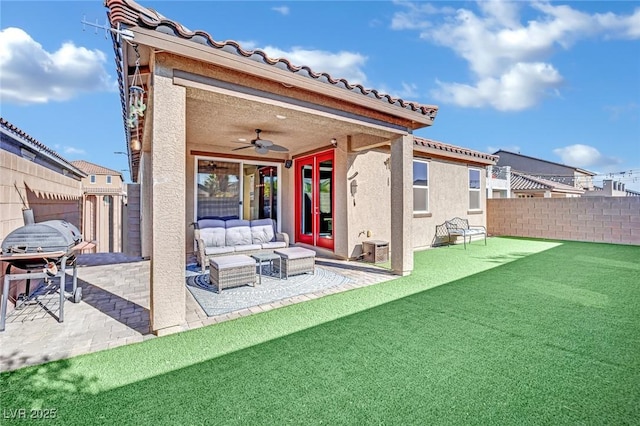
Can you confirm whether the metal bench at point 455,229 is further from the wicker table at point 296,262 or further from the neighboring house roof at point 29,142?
the neighboring house roof at point 29,142

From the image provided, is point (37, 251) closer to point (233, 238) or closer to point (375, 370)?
point (233, 238)

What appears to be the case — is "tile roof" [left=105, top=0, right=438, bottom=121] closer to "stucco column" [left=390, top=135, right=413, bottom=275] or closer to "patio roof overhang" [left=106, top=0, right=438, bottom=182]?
"patio roof overhang" [left=106, top=0, right=438, bottom=182]

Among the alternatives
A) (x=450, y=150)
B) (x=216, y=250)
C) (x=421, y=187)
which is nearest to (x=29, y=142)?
(x=216, y=250)

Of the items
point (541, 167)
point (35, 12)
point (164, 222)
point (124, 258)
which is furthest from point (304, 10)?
point (541, 167)

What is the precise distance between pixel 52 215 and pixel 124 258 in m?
2.45

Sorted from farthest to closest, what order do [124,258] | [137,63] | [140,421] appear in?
[124,258] → [137,63] → [140,421]

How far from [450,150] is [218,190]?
8789 mm

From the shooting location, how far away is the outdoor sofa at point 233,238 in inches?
286

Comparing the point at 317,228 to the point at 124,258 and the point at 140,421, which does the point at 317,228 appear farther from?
the point at 140,421

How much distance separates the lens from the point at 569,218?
39.9 feet

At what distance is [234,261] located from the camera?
5672 millimetres

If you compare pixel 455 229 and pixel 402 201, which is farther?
pixel 455 229

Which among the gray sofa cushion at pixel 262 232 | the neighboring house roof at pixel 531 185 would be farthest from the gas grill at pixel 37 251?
the neighboring house roof at pixel 531 185

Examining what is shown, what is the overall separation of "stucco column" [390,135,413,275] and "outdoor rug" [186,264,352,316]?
1.38 metres
